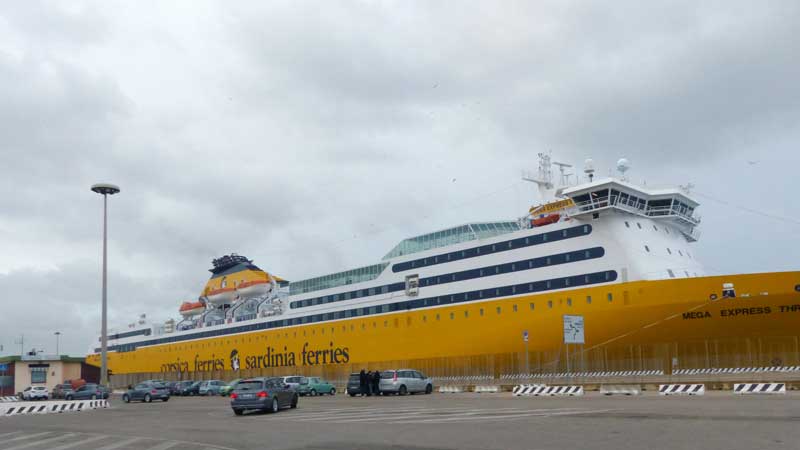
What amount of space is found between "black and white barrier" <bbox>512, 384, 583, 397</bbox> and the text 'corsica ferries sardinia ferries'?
4.65 m

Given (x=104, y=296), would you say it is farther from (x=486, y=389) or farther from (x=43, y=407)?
(x=486, y=389)

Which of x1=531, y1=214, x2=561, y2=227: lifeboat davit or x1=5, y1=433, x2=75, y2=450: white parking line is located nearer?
x1=5, y1=433, x2=75, y2=450: white parking line

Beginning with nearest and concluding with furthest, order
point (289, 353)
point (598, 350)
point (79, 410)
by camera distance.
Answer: point (79, 410) → point (598, 350) → point (289, 353)

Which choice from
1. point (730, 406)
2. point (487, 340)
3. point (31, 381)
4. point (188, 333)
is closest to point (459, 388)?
point (487, 340)

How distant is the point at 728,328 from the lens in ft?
101

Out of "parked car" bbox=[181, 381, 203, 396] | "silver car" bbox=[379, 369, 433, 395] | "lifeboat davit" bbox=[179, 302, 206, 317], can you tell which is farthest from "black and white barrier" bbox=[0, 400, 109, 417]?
"lifeboat davit" bbox=[179, 302, 206, 317]

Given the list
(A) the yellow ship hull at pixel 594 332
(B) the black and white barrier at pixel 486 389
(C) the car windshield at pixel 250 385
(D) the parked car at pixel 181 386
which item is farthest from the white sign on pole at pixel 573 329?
(D) the parked car at pixel 181 386

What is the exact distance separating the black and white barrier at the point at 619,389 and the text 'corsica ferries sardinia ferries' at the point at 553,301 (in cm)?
213

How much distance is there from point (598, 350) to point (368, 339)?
18.9 meters

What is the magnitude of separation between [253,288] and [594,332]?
127 ft

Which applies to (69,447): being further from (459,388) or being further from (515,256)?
(515,256)

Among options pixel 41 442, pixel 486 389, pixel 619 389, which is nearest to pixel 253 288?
pixel 486 389

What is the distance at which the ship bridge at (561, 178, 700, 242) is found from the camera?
1403 inches

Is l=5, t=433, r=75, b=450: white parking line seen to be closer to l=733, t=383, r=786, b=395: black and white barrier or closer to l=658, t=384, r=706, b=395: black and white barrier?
l=658, t=384, r=706, b=395: black and white barrier
